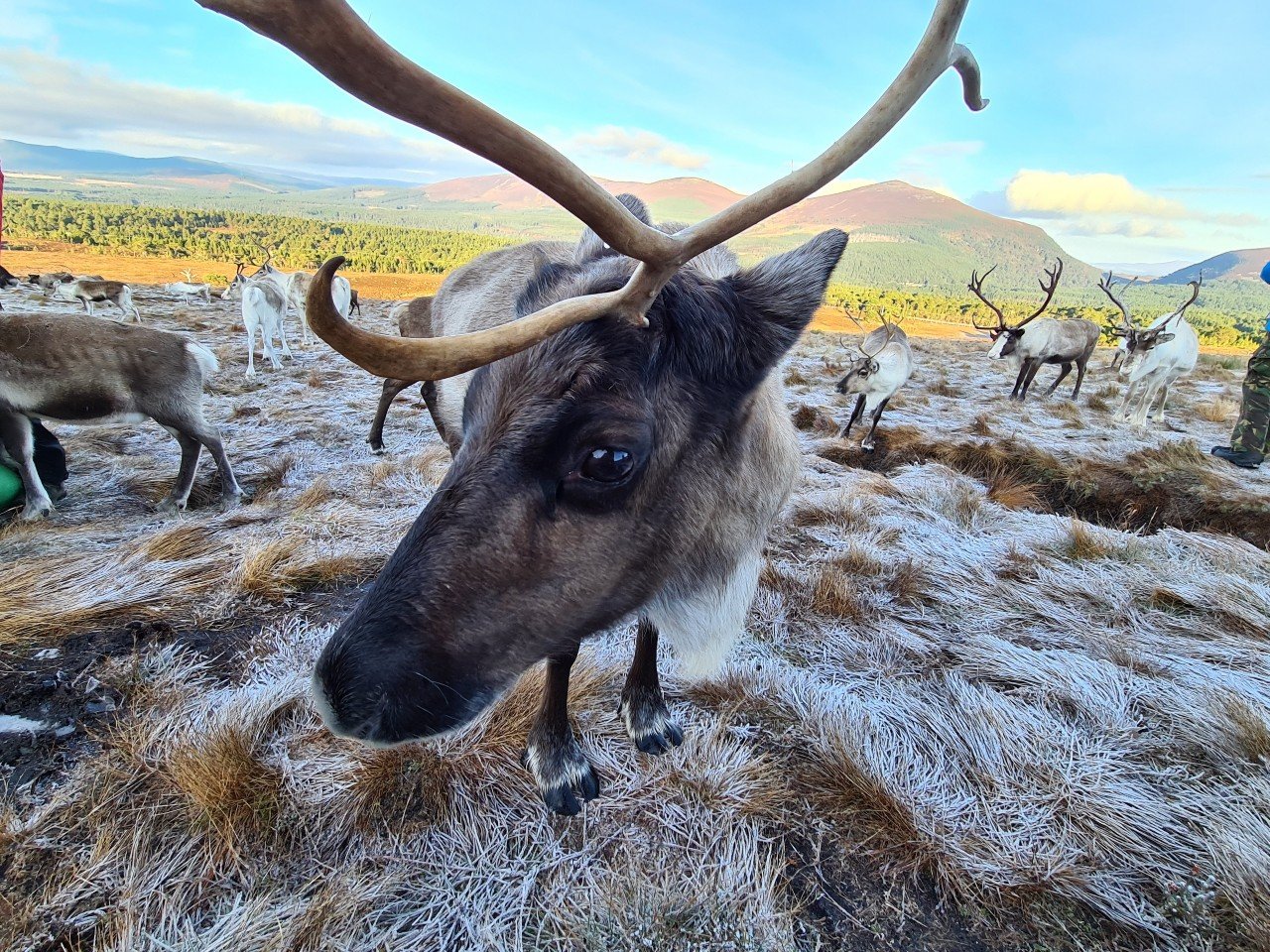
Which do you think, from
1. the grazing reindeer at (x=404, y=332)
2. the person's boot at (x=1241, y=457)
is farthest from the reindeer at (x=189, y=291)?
the person's boot at (x=1241, y=457)

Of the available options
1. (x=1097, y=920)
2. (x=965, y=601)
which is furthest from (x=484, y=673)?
(x=965, y=601)

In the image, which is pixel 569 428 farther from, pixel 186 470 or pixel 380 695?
pixel 186 470

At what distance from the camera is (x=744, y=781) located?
206 cm

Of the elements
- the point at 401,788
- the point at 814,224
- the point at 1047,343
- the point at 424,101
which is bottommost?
the point at 401,788

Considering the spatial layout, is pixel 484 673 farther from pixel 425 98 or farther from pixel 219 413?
pixel 219 413

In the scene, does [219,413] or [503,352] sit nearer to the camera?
[503,352]

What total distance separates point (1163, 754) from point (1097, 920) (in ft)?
3.11

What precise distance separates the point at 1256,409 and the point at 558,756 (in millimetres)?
10151

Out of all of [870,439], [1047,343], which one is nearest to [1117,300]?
[1047,343]

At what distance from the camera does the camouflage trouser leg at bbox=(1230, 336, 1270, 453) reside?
7.04 metres

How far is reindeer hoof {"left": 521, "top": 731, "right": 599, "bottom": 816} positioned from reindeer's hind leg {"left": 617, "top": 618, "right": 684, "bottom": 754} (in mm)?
293

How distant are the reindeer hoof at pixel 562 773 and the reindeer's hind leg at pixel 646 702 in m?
0.29

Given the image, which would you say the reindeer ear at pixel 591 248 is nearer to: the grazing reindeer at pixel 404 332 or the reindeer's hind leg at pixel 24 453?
the grazing reindeer at pixel 404 332

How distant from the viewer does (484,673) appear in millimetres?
1391
